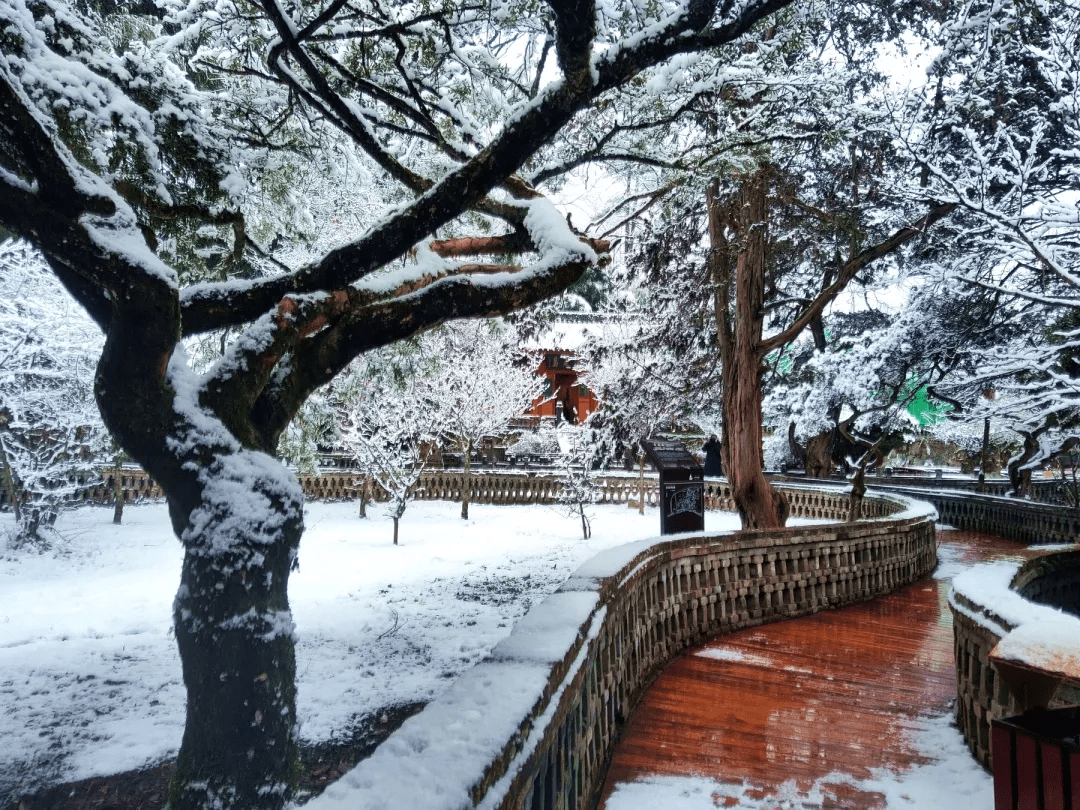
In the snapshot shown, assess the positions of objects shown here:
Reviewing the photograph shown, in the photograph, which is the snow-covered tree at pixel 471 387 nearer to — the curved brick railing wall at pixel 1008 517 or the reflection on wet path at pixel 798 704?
the curved brick railing wall at pixel 1008 517

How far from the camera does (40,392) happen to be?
15.0m

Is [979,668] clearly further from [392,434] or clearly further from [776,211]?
[392,434]

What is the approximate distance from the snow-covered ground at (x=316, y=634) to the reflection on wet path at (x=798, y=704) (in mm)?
200

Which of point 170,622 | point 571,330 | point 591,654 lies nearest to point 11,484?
point 170,622

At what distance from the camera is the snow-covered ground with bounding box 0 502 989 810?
562 centimetres

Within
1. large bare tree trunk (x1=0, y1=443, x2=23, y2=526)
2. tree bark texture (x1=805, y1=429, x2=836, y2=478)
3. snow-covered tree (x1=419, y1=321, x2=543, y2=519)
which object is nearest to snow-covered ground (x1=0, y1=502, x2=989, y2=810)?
large bare tree trunk (x1=0, y1=443, x2=23, y2=526)

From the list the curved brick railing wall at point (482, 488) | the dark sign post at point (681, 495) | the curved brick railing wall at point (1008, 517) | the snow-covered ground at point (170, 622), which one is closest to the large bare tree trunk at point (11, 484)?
the snow-covered ground at point (170, 622)

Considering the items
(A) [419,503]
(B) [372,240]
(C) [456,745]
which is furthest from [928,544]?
(A) [419,503]

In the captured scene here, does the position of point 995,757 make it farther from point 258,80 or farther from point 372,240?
point 258,80

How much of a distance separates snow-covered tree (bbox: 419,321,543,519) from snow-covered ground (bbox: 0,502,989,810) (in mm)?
4390

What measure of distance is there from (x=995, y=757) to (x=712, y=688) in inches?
125

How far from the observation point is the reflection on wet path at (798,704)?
14.8ft

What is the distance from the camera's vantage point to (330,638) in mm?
9570

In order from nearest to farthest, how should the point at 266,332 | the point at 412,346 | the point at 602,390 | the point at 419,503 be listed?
the point at 266,332 < the point at 412,346 < the point at 419,503 < the point at 602,390
